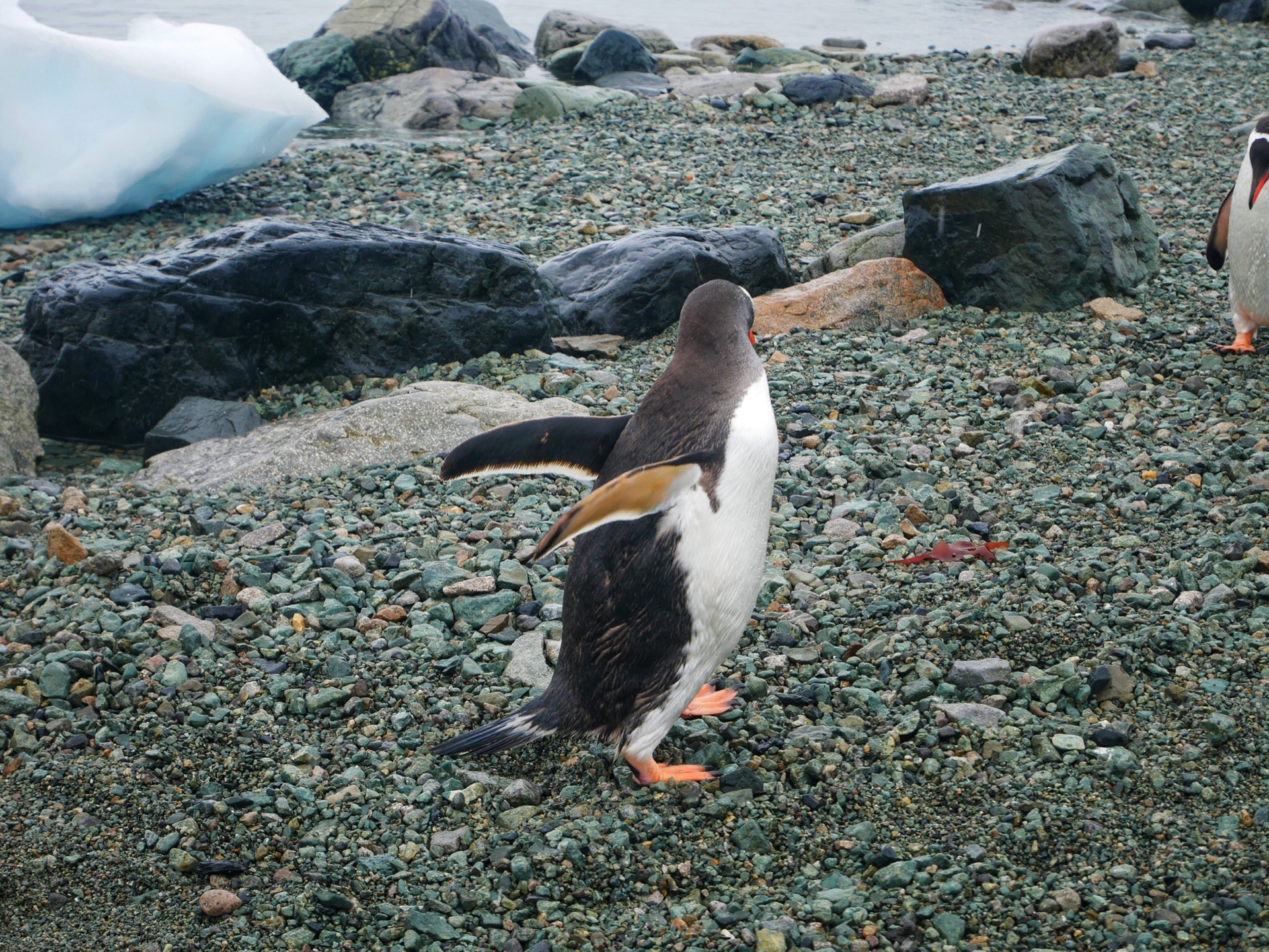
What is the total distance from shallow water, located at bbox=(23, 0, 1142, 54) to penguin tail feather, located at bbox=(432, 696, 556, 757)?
19745mm

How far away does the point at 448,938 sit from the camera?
7.90 feet

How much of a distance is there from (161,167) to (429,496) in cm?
511

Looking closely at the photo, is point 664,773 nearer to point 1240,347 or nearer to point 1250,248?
point 1240,347

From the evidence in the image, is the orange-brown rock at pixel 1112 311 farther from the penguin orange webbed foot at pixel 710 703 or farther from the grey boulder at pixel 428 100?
the grey boulder at pixel 428 100

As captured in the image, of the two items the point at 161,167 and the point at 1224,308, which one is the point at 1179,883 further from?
the point at 161,167

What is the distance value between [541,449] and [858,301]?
11.9 feet

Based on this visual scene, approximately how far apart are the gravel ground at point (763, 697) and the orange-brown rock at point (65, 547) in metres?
0.06

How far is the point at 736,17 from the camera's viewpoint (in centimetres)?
2617

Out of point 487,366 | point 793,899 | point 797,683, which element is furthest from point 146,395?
point 793,899

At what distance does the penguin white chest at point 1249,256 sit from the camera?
5.28 m

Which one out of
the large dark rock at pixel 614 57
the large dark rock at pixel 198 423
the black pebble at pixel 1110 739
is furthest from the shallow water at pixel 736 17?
the black pebble at pixel 1110 739

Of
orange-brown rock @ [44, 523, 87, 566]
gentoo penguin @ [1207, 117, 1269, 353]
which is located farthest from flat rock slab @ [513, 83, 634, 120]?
orange-brown rock @ [44, 523, 87, 566]

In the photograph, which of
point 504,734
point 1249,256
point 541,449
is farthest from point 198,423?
point 1249,256

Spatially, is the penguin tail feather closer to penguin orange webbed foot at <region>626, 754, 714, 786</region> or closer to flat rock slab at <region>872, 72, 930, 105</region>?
penguin orange webbed foot at <region>626, 754, 714, 786</region>
